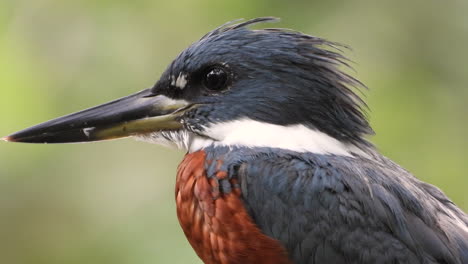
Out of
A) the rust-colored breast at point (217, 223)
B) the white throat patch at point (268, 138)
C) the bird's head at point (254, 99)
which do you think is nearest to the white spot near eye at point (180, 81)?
the bird's head at point (254, 99)

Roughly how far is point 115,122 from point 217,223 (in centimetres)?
66

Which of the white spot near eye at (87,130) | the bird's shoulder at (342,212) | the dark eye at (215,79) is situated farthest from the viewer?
the white spot near eye at (87,130)

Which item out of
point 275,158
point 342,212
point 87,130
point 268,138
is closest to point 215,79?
point 268,138

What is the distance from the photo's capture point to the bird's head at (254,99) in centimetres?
304

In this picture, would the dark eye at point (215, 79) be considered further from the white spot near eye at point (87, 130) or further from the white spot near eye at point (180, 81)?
the white spot near eye at point (87, 130)

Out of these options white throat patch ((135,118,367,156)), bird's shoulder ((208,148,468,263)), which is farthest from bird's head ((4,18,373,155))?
bird's shoulder ((208,148,468,263))

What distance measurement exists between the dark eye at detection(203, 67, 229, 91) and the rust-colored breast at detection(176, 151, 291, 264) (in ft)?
0.80

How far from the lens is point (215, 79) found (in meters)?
3.14

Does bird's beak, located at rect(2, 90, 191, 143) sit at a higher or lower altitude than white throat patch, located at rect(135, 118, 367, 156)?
higher

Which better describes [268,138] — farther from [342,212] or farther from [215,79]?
[342,212]

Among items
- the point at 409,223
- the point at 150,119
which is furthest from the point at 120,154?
the point at 409,223

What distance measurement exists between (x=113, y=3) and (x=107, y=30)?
144mm

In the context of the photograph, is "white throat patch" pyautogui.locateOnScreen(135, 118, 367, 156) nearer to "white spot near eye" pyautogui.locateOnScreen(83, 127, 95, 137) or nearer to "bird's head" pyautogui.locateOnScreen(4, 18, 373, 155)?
"bird's head" pyautogui.locateOnScreen(4, 18, 373, 155)

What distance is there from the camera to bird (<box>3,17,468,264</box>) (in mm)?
2734
